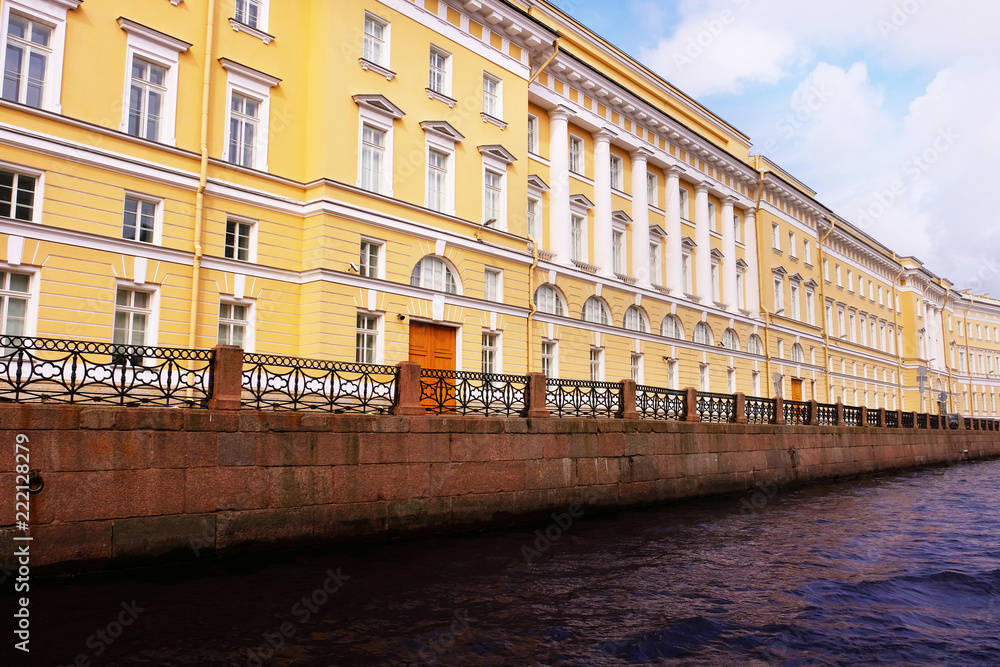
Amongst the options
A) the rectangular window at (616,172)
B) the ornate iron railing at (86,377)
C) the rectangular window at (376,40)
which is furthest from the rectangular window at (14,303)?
the rectangular window at (616,172)

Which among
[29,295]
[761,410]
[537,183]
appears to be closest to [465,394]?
[29,295]

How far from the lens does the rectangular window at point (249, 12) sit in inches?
642

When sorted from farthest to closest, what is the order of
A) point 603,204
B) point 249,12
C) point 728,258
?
point 728,258 → point 603,204 → point 249,12

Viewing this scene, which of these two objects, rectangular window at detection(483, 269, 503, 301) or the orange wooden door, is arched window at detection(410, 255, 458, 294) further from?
rectangular window at detection(483, 269, 503, 301)

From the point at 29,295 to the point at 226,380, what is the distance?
5.61 meters

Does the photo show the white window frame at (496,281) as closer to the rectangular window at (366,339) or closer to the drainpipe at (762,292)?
the rectangular window at (366,339)

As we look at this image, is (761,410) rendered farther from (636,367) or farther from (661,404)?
(636,367)

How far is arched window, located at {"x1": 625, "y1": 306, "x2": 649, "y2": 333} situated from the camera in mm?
25906

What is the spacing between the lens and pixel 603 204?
25453mm

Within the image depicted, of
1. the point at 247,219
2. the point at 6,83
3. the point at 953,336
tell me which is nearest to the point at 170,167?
the point at 247,219

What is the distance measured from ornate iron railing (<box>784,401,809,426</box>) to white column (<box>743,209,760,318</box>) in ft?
34.4

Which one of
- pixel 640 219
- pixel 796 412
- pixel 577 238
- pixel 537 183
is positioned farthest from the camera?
pixel 640 219

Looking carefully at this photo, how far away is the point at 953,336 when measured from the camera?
62.5 m

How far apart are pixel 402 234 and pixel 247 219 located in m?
3.55
